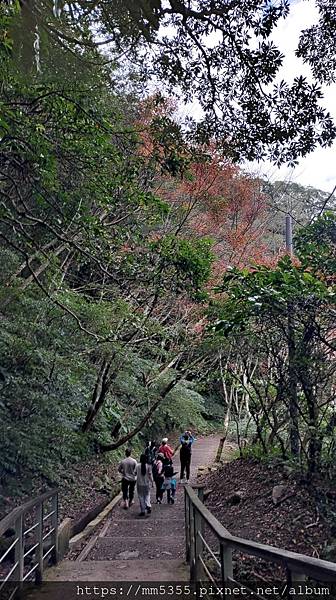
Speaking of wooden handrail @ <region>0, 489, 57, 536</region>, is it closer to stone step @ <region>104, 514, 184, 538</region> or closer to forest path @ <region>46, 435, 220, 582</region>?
forest path @ <region>46, 435, 220, 582</region>

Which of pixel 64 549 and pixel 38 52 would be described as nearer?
pixel 38 52

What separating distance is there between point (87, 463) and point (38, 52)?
31.9ft

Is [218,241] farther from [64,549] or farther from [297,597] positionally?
[297,597]

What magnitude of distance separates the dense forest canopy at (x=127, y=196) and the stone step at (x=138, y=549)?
5.00 ft

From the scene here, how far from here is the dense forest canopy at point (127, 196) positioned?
4.52m

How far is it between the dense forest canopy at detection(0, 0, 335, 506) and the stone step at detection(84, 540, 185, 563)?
5.00 ft

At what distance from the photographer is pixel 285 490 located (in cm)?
673

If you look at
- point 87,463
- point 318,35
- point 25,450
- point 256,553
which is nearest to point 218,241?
point 87,463

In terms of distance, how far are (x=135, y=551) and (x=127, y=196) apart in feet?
15.5

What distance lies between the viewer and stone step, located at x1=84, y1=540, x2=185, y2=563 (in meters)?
6.25

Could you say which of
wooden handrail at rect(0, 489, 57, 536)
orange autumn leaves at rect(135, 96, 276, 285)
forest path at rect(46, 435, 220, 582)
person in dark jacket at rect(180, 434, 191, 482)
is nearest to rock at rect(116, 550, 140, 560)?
forest path at rect(46, 435, 220, 582)

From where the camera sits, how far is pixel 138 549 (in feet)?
21.4

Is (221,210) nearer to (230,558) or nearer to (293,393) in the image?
(293,393)

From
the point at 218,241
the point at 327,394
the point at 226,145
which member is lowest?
the point at 327,394
